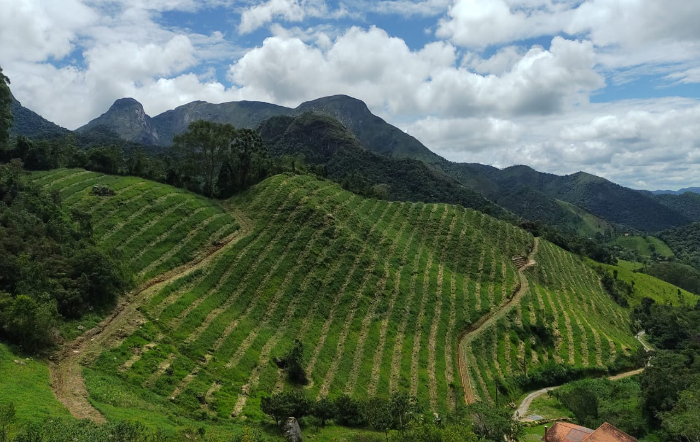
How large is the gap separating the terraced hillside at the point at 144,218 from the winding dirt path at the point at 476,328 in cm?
5101

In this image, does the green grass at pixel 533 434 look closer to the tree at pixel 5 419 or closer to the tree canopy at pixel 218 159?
the tree at pixel 5 419

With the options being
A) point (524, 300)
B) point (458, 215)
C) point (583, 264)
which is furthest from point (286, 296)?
point (583, 264)

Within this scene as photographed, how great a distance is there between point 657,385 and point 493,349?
24.8 meters

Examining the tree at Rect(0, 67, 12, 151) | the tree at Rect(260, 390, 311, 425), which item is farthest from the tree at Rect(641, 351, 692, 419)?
the tree at Rect(0, 67, 12, 151)

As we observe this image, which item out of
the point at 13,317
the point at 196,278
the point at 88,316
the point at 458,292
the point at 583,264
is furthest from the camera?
the point at 583,264

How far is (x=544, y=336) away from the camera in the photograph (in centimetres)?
8606

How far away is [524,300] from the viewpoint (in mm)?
94062

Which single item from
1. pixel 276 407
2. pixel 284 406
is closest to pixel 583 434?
pixel 284 406

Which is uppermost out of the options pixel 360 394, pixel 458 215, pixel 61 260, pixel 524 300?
pixel 458 215

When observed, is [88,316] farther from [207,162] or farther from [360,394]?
[207,162]

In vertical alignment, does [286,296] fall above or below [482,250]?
below

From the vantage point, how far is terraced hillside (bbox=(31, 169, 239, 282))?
231ft

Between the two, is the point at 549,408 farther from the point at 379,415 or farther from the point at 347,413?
the point at 379,415

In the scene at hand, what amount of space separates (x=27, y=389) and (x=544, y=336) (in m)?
84.8
